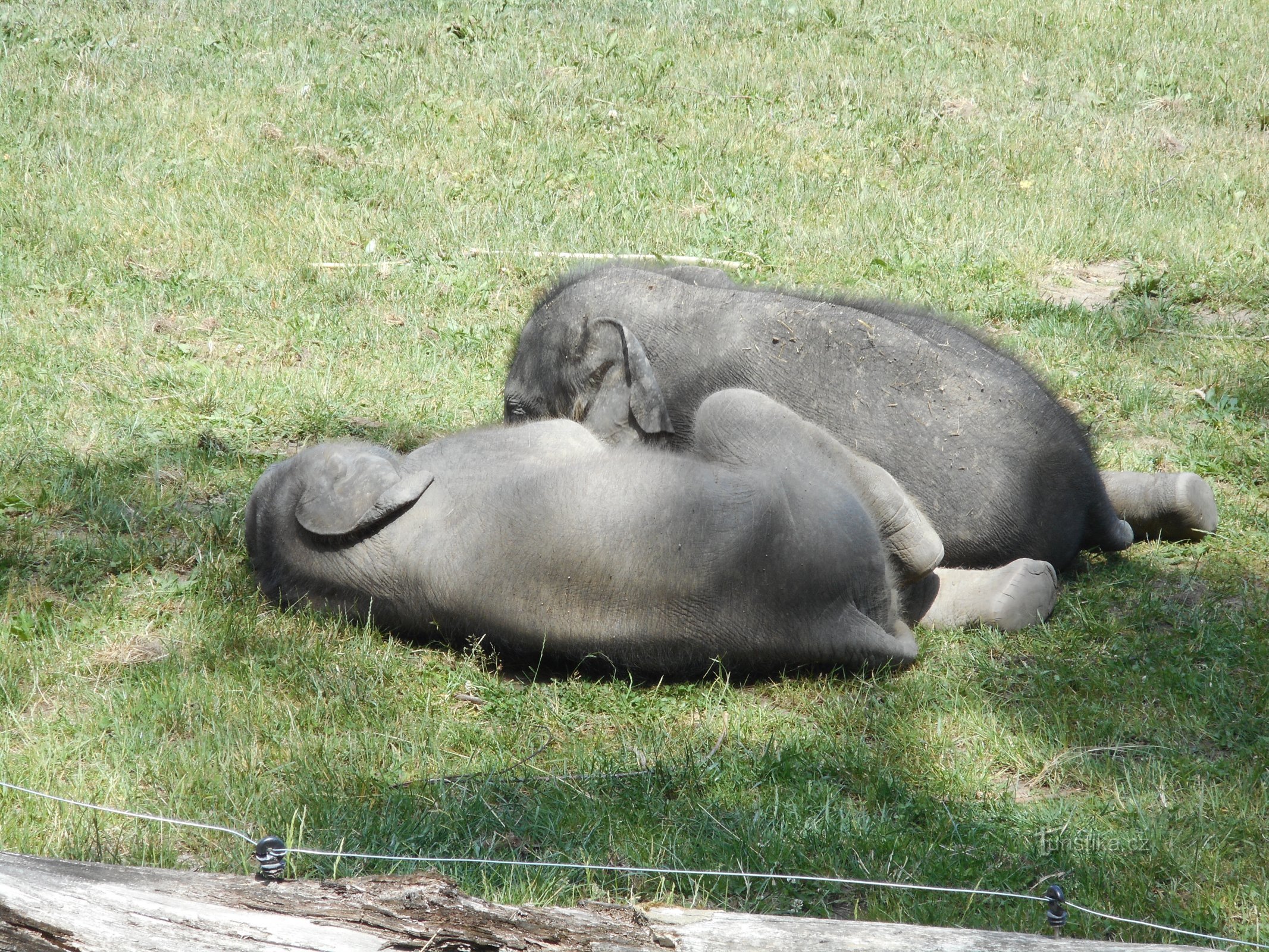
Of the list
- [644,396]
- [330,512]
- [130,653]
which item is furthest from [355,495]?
[644,396]

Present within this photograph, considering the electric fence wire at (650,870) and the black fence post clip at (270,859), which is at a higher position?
the black fence post clip at (270,859)

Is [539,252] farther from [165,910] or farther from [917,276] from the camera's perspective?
[165,910]

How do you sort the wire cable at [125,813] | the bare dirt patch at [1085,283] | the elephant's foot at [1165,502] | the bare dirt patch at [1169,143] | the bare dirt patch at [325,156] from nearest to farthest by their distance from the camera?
the wire cable at [125,813]
the elephant's foot at [1165,502]
the bare dirt patch at [1085,283]
the bare dirt patch at [325,156]
the bare dirt patch at [1169,143]

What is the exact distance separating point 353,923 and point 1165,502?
12.1 feet

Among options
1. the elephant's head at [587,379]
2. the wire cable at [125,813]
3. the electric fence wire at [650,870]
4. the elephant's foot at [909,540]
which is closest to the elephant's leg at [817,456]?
the elephant's foot at [909,540]

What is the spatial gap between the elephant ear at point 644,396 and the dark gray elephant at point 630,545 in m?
0.20

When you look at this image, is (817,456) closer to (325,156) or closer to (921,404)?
(921,404)

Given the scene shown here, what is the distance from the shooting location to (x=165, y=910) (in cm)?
216

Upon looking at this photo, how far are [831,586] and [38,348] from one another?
434cm

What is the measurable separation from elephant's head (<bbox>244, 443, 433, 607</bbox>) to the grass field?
0.18 m

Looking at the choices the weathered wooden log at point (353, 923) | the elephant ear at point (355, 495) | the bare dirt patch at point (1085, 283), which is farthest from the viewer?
the bare dirt patch at point (1085, 283)

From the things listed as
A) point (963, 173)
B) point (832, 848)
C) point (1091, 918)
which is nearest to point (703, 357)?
Result: point (832, 848)

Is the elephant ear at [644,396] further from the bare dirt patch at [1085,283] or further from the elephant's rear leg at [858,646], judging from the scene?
the bare dirt patch at [1085,283]

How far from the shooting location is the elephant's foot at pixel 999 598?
421 centimetres
